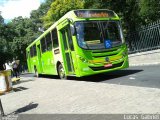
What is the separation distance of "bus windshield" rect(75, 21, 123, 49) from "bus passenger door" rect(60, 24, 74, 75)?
0.90 m

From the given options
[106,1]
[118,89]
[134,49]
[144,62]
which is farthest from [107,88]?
[106,1]

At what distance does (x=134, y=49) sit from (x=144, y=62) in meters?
2.17

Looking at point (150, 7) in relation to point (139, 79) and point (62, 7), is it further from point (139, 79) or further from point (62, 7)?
point (62, 7)

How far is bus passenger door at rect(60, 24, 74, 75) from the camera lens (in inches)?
612

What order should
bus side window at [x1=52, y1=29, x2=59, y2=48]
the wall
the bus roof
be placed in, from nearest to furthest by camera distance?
the bus roof, bus side window at [x1=52, y1=29, x2=59, y2=48], the wall

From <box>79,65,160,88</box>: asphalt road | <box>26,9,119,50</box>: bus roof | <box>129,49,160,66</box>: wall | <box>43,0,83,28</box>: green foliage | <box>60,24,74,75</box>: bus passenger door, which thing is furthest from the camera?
<box>43,0,83,28</box>: green foliage

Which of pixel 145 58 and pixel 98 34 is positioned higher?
pixel 98 34

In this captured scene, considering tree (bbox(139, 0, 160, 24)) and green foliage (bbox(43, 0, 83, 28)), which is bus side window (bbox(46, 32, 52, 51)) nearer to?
tree (bbox(139, 0, 160, 24))

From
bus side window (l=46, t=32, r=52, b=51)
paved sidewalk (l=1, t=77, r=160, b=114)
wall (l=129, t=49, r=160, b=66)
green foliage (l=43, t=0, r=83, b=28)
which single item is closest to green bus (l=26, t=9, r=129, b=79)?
bus side window (l=46, t=32, r=52, b=51)

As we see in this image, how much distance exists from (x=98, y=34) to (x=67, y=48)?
1902 mm

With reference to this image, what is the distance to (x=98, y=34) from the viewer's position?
1498 cm

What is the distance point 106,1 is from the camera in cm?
2680

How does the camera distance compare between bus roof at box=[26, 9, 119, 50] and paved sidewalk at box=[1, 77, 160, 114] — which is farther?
bus roof at box=[26, 9, 119, 50]

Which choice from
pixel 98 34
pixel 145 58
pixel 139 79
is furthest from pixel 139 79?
pixel 145 58
